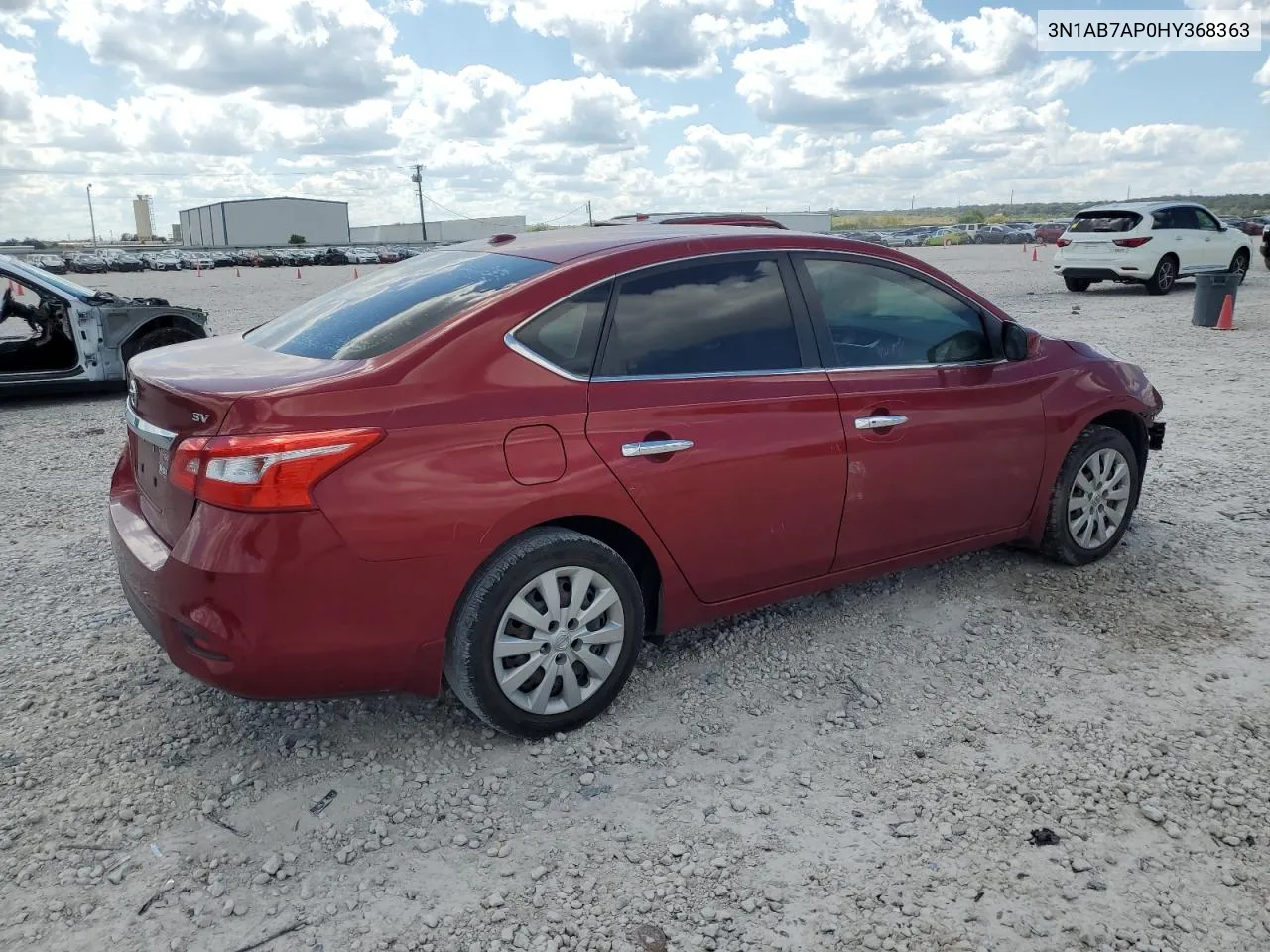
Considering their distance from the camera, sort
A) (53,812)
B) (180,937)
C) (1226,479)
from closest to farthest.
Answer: (180,937), (53,812), (1226,479)

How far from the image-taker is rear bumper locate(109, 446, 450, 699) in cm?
287

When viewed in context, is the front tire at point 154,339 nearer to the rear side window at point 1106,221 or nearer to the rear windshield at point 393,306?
the rear windshield at point 393,306

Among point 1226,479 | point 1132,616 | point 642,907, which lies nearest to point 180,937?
point 642,907

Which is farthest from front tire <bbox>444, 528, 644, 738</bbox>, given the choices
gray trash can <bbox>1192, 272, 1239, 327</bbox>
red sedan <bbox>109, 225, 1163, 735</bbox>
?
gray trash can <bbox>1192, 272, 1239, 327</bbox>

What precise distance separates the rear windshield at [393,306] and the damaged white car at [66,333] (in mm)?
6733

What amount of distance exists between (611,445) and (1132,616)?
2.57 m

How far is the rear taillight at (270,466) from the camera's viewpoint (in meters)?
2.85

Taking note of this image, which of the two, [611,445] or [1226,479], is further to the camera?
[1226,479]

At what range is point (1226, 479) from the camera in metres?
6.37

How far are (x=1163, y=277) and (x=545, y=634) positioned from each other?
60.4ft

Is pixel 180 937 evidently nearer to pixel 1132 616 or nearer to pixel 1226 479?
pixel 1132 616

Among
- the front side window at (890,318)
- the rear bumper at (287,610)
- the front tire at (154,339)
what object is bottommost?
the front tire at (154,339)

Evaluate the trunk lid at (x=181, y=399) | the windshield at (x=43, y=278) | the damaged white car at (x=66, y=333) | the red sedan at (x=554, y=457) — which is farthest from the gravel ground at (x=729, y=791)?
the windshield at (x=43, y=278)

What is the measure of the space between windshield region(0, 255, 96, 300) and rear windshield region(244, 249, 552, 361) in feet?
22.8
